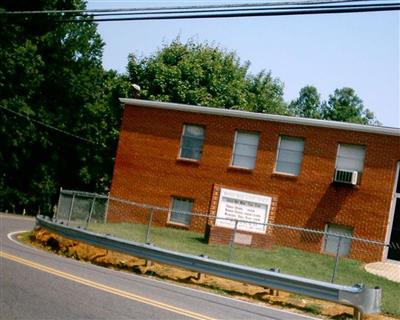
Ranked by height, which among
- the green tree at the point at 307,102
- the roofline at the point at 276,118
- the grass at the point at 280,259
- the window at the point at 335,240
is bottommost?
the grass at the point at 280,259

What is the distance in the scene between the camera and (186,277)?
470 inches

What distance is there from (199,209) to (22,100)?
17281 mm

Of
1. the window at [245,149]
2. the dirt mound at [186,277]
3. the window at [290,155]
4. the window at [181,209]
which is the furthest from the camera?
the window at [181,209]

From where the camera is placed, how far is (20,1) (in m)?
34.8

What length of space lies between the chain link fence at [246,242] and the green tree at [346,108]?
51725 millimetres

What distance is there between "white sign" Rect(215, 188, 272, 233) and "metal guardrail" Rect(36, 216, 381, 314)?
21.1 feet

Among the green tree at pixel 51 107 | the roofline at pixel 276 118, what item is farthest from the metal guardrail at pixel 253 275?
the green tree at pixel 51 107

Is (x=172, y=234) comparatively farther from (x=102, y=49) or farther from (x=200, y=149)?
(x=102, y=49)

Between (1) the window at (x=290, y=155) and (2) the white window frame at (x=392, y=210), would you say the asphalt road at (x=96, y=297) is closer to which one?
(1) the window at (x=290, y=155)

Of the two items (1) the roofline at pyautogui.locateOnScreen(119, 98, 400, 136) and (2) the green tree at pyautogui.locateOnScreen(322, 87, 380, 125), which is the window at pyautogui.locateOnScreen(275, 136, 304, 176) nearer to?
(1) the roofline at pyautogui.locateOnScreen(119, 98, 400, 136)

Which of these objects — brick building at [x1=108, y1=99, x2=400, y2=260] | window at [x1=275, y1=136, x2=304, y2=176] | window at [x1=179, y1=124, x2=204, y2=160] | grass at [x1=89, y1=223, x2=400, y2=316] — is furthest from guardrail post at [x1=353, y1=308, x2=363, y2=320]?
window at [x1=179, y1=124, x2=204, y2=160]

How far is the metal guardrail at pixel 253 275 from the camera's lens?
8.99 meters

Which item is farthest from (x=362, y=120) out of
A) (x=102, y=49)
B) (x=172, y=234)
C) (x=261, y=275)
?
(x=261, y=275)

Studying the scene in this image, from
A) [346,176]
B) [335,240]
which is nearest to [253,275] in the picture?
[335,240]
